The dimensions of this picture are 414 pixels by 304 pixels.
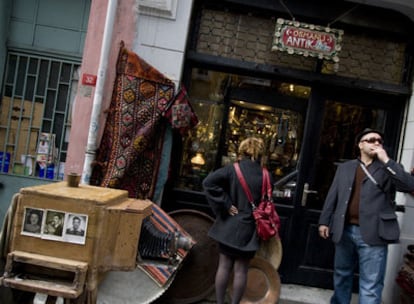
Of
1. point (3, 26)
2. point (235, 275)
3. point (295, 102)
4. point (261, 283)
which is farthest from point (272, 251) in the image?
point (3, 26)

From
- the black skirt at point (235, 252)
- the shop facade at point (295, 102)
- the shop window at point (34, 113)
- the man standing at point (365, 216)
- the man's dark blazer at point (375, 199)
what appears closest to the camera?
the man's dark blazer at point (375, 199)

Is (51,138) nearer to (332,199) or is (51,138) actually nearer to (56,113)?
(56,113)

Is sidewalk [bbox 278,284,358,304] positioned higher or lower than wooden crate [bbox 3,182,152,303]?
lower

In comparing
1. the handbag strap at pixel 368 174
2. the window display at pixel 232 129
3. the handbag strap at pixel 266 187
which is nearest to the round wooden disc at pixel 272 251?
the window display at pixel 232 129

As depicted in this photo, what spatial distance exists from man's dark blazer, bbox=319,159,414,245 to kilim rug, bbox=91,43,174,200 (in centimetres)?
207

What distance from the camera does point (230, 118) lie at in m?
5.11

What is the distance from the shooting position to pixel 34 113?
5.38m

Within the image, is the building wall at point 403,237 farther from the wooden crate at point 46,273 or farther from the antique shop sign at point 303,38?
the wooden crate at point 46,273

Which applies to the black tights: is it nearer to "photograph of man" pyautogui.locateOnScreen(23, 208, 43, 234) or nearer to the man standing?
the man standing

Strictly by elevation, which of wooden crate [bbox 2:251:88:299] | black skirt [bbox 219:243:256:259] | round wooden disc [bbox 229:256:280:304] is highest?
wooden crate [bbox 2:251:88:299]

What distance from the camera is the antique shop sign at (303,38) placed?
4.73m

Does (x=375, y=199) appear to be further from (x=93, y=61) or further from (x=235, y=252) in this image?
(x=93, y=61)

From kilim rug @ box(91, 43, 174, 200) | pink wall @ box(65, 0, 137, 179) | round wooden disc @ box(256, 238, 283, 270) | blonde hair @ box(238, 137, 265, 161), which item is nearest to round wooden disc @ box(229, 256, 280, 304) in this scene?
round wooden disc @ box(256, 238, 283, 270)

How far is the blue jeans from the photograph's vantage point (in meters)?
3.76
